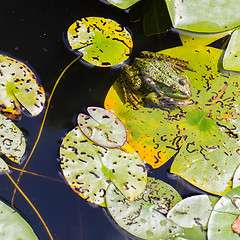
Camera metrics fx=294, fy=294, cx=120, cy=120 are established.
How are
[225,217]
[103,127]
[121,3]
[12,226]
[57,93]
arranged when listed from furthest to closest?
[121,3]
[57,93]
[103,127]
[225,217]
[12,226]

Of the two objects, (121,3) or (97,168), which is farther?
(121,3)

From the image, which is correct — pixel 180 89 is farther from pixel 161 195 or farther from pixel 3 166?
pixel 3 166

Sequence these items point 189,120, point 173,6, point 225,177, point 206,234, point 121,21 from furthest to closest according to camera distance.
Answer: point 121,21
point 173,6
point 189,120
point 225,177
point 206,234

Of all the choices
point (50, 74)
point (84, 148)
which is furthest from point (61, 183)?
point (50, 74)

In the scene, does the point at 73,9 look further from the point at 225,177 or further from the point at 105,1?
the point at 225,177

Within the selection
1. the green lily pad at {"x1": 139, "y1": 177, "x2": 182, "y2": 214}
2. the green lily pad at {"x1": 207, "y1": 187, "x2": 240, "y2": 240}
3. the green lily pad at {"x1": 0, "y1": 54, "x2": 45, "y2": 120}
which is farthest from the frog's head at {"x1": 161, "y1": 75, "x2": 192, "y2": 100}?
the green lily pad at {"x1": 0, "y1": 54, "x2": 45, "y2": 120}

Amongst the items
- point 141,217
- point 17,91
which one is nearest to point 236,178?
point 141,217
